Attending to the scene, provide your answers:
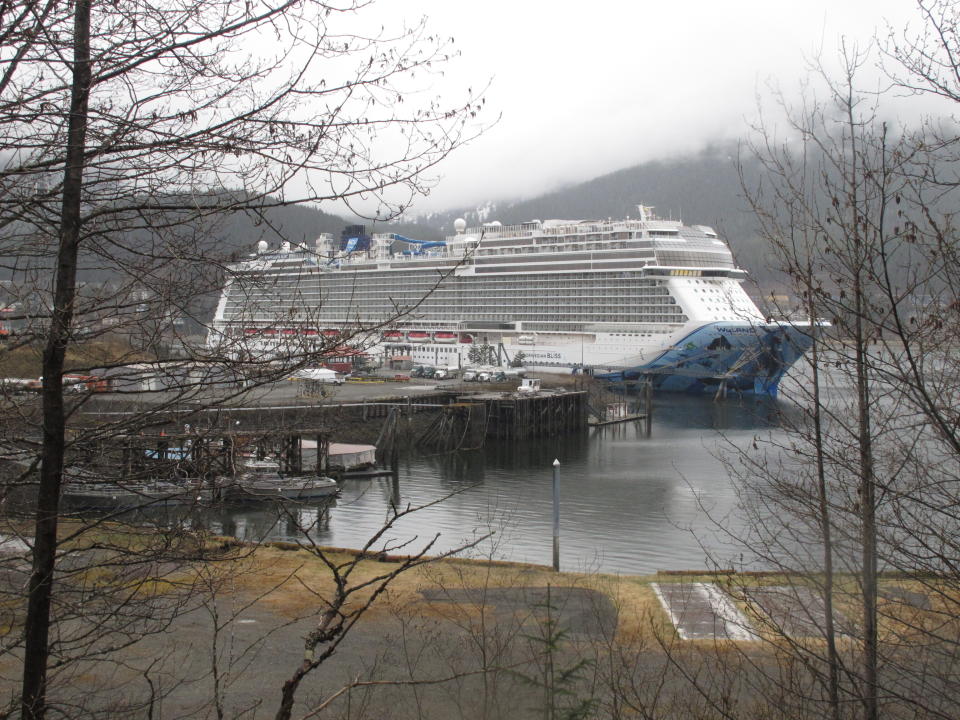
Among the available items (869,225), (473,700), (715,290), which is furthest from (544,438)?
(869,225)

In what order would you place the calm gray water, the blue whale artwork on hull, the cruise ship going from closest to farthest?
the calm gray water < the blue whale artwork on hull < the cruise ship

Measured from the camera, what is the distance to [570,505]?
17.1 m

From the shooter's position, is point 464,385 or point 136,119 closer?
point 136,119

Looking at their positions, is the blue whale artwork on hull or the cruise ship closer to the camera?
the blue whale artwork on hull

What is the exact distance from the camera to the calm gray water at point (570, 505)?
12.8 meters

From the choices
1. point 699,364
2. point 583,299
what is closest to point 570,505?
point 699,364

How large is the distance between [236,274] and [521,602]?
589 cm

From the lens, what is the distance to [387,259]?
49.2 m

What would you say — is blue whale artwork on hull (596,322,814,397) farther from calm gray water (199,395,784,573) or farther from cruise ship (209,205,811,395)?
calm gray water (199,395,784,573)

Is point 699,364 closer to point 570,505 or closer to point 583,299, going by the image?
point 583,299

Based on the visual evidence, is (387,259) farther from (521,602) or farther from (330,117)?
(330,117)

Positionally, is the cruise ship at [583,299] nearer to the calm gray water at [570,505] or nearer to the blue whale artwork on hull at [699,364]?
the blue whale artwork on hull at [699,364]

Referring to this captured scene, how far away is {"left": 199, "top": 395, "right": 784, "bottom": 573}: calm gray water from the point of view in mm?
12836

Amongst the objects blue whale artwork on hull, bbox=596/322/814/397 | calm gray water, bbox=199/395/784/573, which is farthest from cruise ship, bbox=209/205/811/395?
calm gray water, bbox=199/395/784/573
